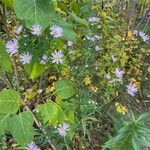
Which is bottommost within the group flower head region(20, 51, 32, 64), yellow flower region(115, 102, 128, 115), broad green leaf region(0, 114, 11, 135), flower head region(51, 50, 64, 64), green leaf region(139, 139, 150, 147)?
green leaf region(139, 139, 150, 147)

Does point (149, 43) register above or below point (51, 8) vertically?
above

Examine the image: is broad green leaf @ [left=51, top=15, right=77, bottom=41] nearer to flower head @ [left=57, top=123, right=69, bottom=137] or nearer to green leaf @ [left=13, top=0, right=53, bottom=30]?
green leaf @ [left=13, top=0, right=53, bottom=30]

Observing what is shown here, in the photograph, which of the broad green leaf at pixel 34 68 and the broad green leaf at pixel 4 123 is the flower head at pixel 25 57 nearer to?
the broad green leaf at pixel 34 68

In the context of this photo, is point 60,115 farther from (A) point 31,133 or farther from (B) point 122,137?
(B) point 122,137

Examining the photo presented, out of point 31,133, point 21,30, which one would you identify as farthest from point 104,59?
point 31,133

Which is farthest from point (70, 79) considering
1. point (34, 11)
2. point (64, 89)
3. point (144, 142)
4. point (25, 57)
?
point (34, 11)

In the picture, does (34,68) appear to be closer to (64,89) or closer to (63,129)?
(64,89)

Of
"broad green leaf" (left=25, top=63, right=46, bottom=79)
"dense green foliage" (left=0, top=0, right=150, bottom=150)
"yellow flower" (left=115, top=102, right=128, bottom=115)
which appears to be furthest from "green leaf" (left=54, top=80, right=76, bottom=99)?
"yellow flower" (left=115, top=102, right=128, bottom=115)
